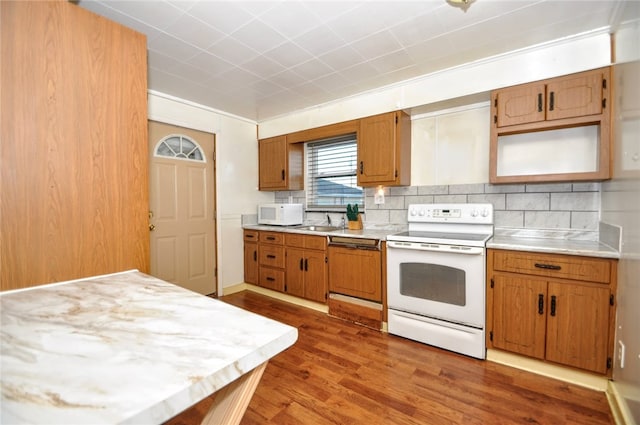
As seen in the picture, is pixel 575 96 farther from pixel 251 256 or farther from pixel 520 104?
pixel 251 256

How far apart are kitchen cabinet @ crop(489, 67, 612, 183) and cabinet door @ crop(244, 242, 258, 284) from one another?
2897 mm

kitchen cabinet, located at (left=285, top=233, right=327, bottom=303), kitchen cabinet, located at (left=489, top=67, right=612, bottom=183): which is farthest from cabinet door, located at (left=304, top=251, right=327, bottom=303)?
kitchen cabinet, located at (left=489, top=67, right=612, bottom=183)

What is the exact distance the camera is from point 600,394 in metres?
1.82

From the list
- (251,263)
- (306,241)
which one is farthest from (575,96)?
(251,263)

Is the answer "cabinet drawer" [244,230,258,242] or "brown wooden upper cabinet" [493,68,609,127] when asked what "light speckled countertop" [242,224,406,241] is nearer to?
"cabinet drawer" [244,230,258,242]

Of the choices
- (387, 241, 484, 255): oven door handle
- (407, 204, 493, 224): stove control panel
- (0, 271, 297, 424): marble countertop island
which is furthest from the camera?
(407, 204, 493, 224): stove control panel

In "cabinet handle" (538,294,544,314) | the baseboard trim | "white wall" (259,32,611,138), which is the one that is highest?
"white wall" (259,32,611,138)

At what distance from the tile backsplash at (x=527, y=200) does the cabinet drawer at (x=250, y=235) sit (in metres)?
1.86

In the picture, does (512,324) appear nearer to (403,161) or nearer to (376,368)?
(376,368)

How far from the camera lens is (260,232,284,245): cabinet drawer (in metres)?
3.53

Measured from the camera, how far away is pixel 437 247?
234cm

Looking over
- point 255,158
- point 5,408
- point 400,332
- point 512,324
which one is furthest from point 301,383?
point 255,158

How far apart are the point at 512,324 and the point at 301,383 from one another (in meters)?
1.59

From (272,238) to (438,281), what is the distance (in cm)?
206
